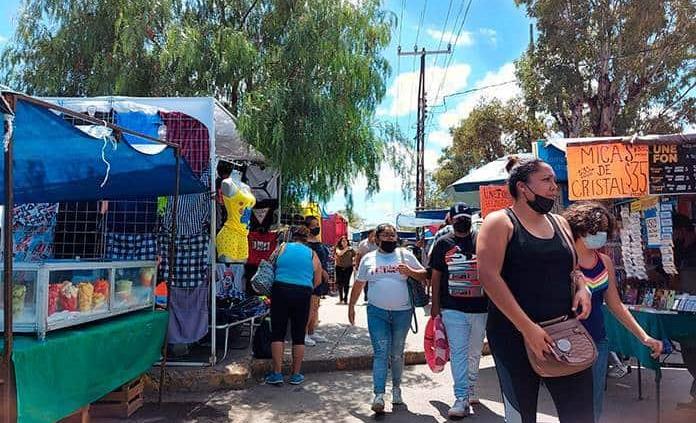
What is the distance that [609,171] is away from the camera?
5137mm

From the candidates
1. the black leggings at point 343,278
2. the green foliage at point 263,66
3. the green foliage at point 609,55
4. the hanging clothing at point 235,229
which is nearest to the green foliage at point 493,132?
the green foliage at point 609,55

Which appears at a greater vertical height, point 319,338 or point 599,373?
point 599,373

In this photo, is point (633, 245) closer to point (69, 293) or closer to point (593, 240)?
point (593, 240)

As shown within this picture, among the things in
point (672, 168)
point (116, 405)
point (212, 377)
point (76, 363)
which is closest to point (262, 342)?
point (212, 377)

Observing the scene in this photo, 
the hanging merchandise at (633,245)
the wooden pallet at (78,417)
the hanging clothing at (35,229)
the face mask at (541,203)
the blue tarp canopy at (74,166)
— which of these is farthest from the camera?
the hanging clothing at (35,229)

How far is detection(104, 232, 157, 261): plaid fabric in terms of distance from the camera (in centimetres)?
596

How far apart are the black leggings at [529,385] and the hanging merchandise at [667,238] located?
2970mm

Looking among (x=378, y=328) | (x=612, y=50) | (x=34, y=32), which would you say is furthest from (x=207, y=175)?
(x=612, y=50)

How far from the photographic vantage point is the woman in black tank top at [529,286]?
258cm

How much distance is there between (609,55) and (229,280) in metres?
12.5

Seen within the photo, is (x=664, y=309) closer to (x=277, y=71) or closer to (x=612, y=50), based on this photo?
(x=277, y=71)

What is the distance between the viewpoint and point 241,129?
6664 mm

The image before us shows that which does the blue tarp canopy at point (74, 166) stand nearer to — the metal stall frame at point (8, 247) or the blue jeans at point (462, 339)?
the metal stall frame at point (8, 247)

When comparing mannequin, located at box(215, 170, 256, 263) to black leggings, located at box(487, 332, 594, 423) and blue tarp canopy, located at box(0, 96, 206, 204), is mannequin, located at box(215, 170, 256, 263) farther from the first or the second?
black leggings, located at box(487, 332, 594, 423)
